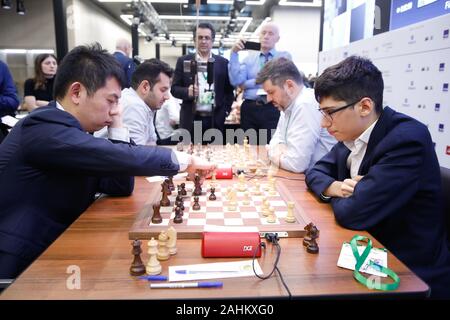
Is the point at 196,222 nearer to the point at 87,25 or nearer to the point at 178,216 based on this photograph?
the point at 178,216

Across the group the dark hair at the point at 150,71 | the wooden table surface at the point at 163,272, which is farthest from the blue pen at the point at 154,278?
the dark hair at the point at 150,71

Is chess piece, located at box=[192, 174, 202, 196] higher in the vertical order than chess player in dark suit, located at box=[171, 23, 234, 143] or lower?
lower

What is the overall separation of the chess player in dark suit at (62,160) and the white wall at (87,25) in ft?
20.3

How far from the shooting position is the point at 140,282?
86 cm

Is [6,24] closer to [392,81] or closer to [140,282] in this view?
[392,81]

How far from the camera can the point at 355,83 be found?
54.1 inches

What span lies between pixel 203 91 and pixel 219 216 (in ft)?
6.85

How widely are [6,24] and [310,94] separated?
9.26m

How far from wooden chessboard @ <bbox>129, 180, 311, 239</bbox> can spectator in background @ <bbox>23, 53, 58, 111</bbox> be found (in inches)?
117

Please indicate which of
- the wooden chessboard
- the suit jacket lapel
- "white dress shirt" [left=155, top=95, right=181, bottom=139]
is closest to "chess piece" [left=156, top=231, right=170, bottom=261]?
the wooden chessboard

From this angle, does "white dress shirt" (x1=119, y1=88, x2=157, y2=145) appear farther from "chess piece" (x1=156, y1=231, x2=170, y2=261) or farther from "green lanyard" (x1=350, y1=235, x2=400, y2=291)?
"green lanyard" (x1=350, y1=235, x2=400, y2=291)

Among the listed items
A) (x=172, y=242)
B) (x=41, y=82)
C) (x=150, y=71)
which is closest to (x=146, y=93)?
(x=150, y=71)

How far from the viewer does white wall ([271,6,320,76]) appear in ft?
29.8
